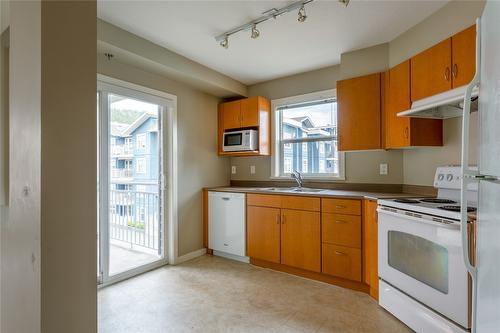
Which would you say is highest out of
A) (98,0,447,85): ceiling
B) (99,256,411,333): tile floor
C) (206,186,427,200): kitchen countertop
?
(98,0,447,85): ceiling

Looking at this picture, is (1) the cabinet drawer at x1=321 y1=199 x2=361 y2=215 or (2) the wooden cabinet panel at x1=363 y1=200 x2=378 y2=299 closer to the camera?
(2) the wooden cabinet panel at x1=363 y1=200 x2=378 y2=299

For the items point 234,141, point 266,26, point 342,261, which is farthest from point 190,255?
point 266,26

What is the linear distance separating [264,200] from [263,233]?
41cm

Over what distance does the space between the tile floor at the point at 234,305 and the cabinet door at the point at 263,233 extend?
9.4 inches

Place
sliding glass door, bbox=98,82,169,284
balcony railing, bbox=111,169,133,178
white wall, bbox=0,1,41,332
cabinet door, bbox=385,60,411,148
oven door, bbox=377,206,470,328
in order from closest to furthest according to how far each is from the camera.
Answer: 1. white wall, bbox=0,1,41,332
2. oven door, bbox=377,206,470,328
3. cabinet door, bbox=385,60,411,148
4. sliding glass door, bbox=98,82,169,284
5. balcony railing, bbox=111,169,133,178

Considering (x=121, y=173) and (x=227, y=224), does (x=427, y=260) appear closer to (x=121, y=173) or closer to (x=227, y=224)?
(x=227, y=224)

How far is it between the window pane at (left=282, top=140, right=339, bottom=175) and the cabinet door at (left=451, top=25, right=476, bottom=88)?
5.09 ft

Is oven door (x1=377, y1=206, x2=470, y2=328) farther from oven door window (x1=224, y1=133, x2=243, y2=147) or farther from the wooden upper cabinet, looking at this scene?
oven door window (x1=224, y1=133, x2=243, y2=147)

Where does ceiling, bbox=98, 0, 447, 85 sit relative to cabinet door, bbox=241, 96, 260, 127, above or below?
above

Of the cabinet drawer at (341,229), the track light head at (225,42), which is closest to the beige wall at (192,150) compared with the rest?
the track light head at (225,42)

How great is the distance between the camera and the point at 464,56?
69.4 inches

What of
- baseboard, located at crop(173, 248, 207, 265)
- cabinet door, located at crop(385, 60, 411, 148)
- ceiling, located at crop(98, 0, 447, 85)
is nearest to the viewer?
ceiling, located at crop(98, 0, 447, 85)

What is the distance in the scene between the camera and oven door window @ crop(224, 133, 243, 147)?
3.60 meters

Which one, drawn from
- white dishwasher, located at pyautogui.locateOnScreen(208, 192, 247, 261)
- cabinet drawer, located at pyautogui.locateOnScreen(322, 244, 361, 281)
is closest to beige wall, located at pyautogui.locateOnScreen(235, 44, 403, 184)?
white dishwasher, located at pyautogui.locateOnScreen(208, 192, 247, 261)
